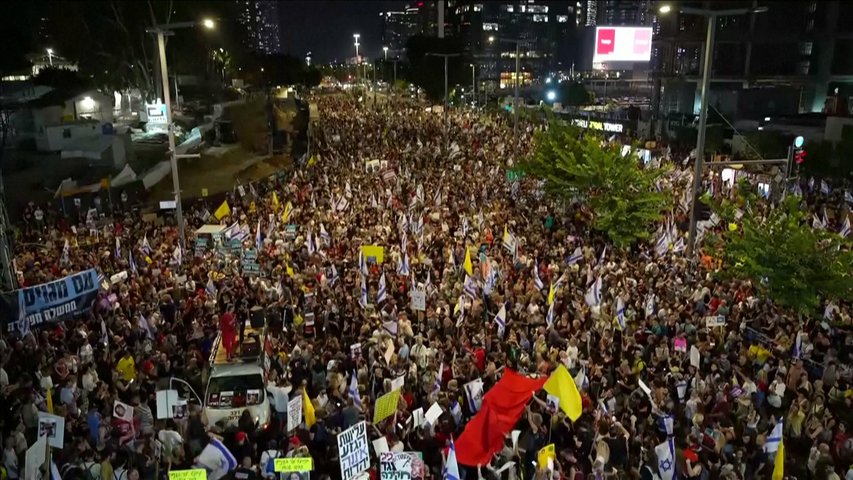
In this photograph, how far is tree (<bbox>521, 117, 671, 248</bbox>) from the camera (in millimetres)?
20359

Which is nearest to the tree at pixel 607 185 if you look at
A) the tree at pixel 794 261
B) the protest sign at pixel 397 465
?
the tree at pixel 794 261

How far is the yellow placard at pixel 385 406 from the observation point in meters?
9.77

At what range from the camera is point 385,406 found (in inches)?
388

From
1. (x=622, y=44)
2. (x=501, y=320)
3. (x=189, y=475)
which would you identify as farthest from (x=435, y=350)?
(x=622, y=44)

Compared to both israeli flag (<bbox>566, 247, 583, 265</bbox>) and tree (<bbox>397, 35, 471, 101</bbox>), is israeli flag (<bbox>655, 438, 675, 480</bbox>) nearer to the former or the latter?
israeli flag (<bbox>566, 247, 583, 265</bbox>)

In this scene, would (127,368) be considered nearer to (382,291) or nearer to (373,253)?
(382,291)

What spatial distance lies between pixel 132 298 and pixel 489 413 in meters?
9.05

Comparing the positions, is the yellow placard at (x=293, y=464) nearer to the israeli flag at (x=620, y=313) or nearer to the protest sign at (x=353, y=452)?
the protest sign at (x=353, y=452)

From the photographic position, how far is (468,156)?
124ft

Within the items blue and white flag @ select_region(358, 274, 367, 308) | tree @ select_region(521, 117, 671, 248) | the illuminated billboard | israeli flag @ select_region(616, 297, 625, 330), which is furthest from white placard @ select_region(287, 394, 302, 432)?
the illuminated billboard

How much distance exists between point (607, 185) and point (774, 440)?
13470 mm

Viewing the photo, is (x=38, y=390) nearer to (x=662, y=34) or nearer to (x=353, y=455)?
(x=353, y=455)

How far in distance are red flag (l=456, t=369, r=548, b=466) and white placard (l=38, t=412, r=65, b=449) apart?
5.02 metres

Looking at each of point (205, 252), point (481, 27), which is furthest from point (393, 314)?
point (481, 27)
